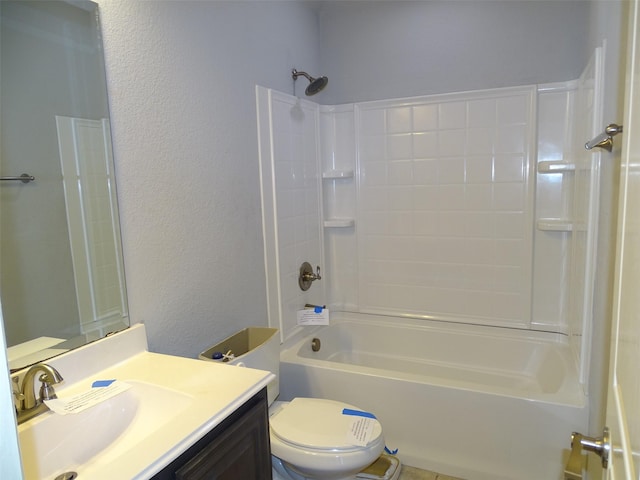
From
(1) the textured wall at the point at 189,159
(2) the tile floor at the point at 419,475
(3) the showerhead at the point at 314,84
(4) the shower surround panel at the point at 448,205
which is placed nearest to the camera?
(1) the textured wall at the point at 189,159

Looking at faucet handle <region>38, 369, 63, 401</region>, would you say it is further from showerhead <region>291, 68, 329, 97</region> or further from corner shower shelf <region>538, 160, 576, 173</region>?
corner shower shelf <region>538, 160, 576, 173</region>

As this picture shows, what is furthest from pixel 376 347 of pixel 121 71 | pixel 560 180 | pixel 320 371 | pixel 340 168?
pixel 121 71

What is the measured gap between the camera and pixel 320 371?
2266 mm

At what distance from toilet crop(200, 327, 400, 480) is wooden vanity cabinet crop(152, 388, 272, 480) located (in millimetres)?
379

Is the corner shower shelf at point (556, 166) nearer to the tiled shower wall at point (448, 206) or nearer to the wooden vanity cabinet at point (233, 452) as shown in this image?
the tiled shower wall at point (448, 206)

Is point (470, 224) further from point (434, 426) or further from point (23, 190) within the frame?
point (23, 190)

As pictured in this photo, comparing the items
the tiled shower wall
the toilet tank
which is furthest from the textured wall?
the tiled shower wall

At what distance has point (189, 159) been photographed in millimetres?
1758

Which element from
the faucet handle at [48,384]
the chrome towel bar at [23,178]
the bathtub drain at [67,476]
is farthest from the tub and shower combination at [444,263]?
the bathtub drain at [67,476]

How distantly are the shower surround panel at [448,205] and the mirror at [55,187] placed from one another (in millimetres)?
1848

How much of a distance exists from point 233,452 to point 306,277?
1.64m

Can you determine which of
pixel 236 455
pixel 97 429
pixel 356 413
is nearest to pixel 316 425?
pixel 356 413

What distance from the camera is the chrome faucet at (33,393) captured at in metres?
1.10

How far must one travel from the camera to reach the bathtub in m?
1.91
